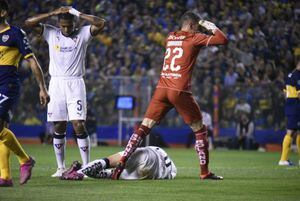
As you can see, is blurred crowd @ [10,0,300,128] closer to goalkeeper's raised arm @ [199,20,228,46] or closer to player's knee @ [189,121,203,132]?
player's knee @ [189,121,203,132]

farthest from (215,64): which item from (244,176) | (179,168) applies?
(244,176)

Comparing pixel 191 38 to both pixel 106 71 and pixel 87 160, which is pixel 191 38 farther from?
pixel 106 71

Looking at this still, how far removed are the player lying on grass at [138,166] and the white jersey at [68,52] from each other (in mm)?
1616

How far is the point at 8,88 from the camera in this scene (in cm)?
1111

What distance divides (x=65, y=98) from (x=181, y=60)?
202 cm

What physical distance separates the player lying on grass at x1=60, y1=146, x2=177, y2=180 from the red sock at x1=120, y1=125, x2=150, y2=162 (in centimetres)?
15

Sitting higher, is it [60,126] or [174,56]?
[174,56]

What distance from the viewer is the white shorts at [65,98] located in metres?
13.4

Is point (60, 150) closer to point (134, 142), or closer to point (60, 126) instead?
point (60, 126)

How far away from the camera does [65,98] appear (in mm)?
13484

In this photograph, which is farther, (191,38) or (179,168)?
(179,168)

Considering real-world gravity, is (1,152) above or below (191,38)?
below

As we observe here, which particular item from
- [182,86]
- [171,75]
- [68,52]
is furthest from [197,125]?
[68,52]

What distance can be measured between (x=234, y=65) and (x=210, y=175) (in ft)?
50.9
